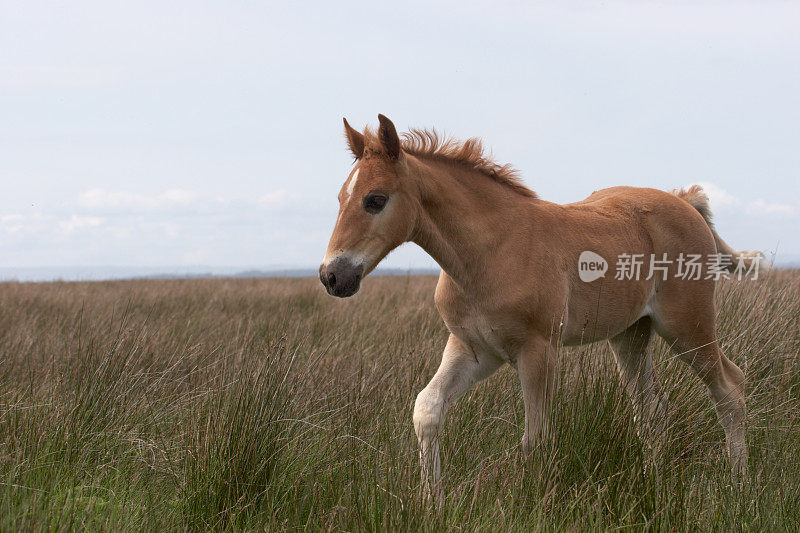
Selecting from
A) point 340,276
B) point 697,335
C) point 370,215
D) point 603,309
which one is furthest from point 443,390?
point 697,335

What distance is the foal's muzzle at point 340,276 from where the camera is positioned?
3479mm

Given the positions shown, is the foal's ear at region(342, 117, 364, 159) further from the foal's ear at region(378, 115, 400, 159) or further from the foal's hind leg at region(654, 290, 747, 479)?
the foal's hind leg at region(654, 290, 747, 479)

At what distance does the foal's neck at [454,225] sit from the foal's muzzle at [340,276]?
56 centimetres

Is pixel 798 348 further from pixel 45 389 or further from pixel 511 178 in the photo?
pixel 45 389

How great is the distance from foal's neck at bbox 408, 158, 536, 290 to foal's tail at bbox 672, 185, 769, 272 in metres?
2.24

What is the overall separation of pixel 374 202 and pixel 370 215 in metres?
0.07

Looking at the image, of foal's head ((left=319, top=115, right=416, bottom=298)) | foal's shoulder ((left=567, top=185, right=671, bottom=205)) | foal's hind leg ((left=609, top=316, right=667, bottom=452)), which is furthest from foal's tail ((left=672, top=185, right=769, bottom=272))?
foal's head ((left=319, top=115, right=416, bottom=298))

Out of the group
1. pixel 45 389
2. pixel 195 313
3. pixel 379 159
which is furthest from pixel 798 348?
pixel 195 313

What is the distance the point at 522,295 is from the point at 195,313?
22.3ft

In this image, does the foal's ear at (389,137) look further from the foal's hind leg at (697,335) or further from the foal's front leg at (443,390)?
the foal's hind leg at (697,335)

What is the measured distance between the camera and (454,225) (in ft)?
12.9

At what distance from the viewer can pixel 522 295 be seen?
383cm

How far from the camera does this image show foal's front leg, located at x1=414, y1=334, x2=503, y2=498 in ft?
12.0

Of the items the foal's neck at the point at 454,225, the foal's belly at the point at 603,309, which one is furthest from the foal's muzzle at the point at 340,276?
the foal's belly at the point at 603,309
